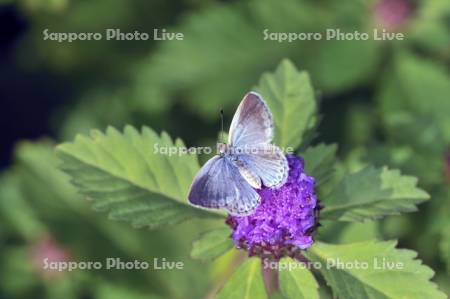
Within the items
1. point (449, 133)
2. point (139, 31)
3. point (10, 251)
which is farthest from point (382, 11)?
point (10, 251)

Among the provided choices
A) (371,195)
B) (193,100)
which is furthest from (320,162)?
(193,100)

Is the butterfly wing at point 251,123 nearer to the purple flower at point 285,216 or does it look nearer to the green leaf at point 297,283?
the purple flower at point 285,216

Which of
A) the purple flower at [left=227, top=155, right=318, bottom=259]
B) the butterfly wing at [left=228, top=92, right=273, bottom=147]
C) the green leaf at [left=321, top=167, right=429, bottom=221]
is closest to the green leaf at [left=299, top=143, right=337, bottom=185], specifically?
the green leaf at [left=321, top=167, right=429, bottom=221]

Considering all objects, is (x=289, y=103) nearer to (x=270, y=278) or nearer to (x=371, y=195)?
(x=371, y=195)

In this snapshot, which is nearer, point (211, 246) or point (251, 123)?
point (251, 123)

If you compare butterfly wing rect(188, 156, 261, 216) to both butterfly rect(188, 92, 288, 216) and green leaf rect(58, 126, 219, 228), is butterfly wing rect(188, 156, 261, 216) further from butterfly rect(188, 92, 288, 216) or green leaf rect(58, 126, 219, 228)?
green leaf rect(58, 126, 219, 228)

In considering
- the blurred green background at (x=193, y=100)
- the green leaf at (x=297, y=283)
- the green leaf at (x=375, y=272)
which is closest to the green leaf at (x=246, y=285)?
the green leaf at (x=297, y=283)
